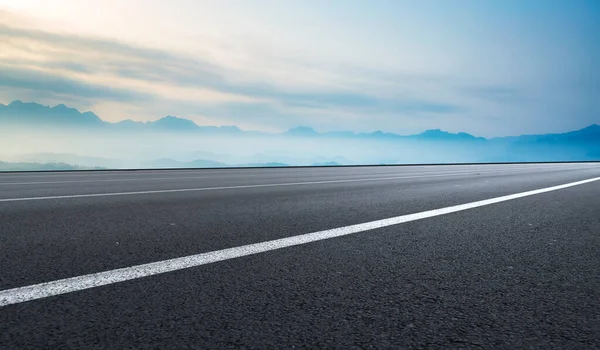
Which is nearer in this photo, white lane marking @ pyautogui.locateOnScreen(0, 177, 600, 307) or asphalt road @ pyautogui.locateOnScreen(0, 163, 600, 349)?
asphalt road @ pyautogui.locateOnScreen(0, 163, 600, 349)

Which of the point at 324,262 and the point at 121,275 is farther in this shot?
the point at 324,262

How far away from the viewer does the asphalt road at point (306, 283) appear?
7.11 feet

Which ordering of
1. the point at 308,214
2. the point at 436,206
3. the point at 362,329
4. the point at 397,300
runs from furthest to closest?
the point at 436,206 < the point at 308,214 < the point at 397,300 < the point at 362,329

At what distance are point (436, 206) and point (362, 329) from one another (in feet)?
17.8

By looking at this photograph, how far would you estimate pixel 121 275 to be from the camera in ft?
10.3

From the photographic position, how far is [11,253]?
3.83 metres

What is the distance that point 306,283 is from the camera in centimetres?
301

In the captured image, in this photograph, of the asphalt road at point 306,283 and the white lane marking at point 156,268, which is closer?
the asphalt road at point 306,283

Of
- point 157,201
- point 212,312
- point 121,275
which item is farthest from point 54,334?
point 157,201

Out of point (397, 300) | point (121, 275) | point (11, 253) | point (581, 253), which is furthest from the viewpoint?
point (581, 253)

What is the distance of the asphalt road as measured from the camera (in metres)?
2.17

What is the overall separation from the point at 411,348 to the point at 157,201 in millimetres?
6436

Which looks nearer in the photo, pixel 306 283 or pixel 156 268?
pixel 306 283

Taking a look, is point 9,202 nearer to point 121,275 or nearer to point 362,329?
point 121,275
